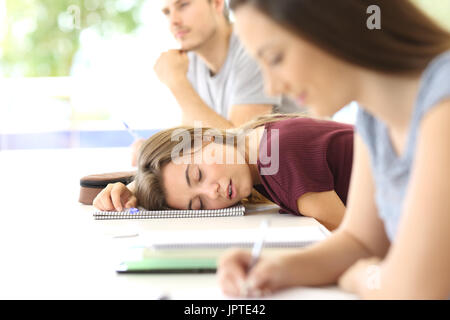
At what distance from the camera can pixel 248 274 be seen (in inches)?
28.3

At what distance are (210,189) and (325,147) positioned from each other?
302 millimetres

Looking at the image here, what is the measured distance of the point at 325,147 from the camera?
1420 mm

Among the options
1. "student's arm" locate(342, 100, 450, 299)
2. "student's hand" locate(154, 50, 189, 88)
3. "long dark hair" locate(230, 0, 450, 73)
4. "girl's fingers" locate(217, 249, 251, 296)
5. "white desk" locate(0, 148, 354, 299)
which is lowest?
"white desk" locate(0, 148, 354, 299)

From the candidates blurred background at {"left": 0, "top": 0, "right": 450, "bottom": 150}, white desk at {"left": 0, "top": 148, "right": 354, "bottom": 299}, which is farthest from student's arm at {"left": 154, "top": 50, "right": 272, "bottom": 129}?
blurred background at {"left": 0, "top": 0, "right": 450, "bottom": 150}

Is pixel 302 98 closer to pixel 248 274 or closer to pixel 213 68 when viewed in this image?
pixel 248 274

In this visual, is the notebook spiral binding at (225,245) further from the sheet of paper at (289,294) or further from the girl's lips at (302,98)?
the girl's lips at (302,98)

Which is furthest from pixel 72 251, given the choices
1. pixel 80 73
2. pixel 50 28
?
pixel 50 28

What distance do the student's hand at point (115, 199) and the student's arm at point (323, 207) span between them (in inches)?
19.0

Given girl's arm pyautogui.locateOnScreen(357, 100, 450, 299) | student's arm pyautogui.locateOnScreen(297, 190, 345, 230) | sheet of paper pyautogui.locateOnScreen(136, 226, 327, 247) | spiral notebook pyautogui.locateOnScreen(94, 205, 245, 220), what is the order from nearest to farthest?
1. girl's arm pyautogui.locateOnScreen(357, 100, 450, 299)
2. sheet of paper pyautogui.locateOnScreen(136, 226, 327, 247)
3. student's arm pyautogui.locateOnScreen(297, 190, 345, 230)
4. spiral notebook pyautogui.locateOnScreen(94, 205, 245, 220)

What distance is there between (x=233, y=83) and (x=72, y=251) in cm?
133

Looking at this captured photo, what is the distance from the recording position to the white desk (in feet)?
2.71

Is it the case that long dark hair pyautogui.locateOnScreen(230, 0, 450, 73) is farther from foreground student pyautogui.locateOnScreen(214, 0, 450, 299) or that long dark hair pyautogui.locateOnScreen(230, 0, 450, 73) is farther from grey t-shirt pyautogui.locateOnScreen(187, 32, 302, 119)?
grey t-shirt pyautogui.locateOnScreen(187, 32, 302, 119)

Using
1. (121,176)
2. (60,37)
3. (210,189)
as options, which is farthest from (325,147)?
(60,37)

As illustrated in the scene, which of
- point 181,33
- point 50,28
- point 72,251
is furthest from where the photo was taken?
point 50,28
